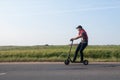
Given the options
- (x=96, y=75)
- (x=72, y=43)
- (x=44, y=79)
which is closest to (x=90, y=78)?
(x=96, y=75)

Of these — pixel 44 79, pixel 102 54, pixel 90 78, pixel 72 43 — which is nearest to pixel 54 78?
pixel 44 79

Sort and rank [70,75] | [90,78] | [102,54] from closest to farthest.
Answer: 1. [90,78]
2. [70,75]
3. [102,54]

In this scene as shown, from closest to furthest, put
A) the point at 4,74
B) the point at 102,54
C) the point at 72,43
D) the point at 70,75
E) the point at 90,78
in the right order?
the point at 90,78, the point at 70,75, the point at 4,74, the point at 72,43, the point at 102,54

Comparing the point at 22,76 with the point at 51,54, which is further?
the point at 51,54

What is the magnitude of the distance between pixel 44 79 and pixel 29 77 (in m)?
0.71

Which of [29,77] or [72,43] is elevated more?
[72,43]

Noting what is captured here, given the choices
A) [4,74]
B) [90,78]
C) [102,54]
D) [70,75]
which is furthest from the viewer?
[102,54]

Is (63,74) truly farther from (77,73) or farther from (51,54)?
(51,54)

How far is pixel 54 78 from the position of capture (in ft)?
35.6

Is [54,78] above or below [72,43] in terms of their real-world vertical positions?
below

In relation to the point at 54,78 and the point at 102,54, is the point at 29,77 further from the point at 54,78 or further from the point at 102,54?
the point at 102,54

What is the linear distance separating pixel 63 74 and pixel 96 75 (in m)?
1.18

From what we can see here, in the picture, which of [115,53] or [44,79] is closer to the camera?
[44,79]

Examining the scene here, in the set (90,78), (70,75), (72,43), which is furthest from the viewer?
(72,43)
